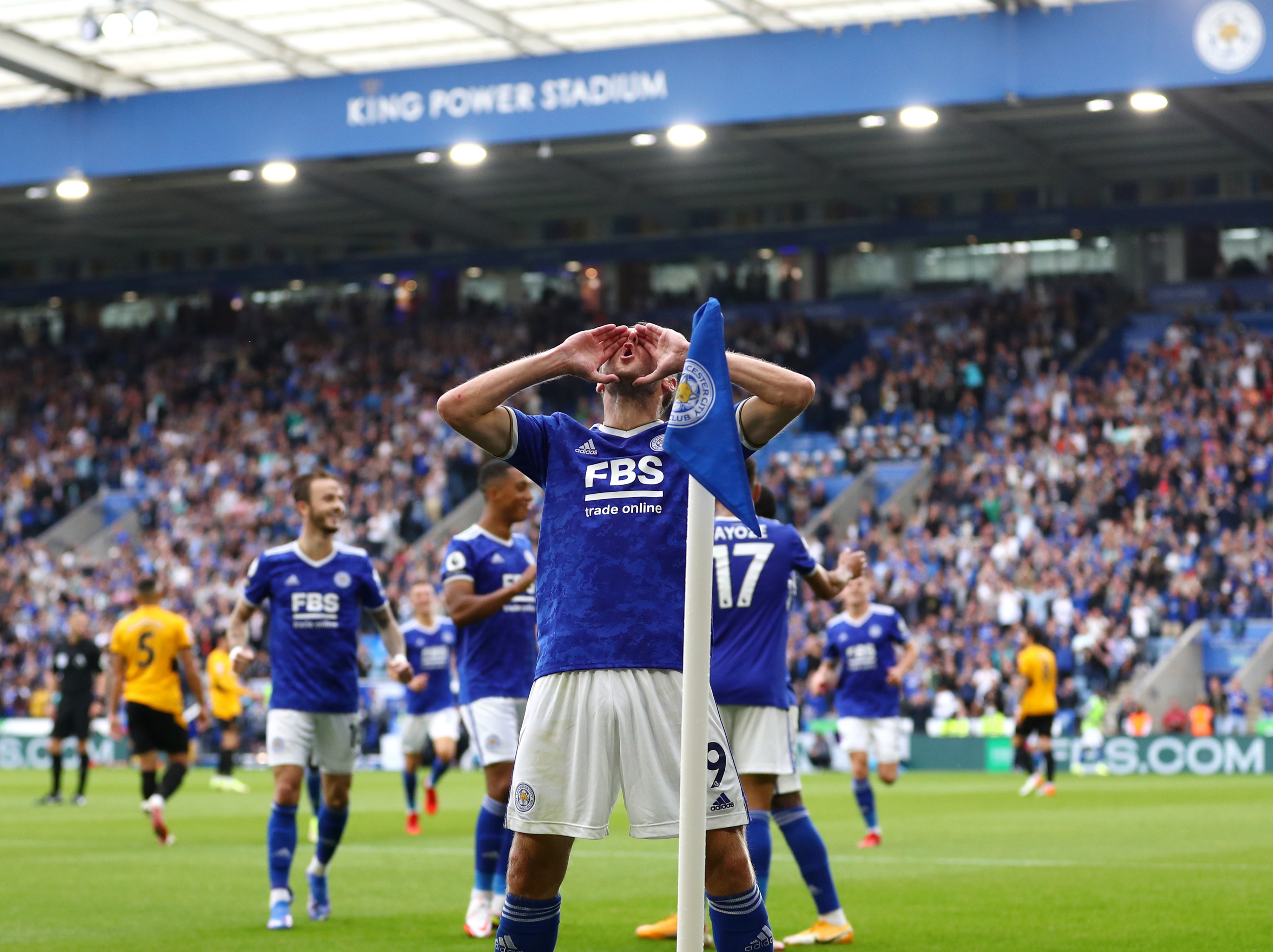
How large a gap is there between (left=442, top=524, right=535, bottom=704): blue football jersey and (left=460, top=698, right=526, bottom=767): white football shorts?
0.15 ft

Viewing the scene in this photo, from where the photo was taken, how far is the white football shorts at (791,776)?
29.9 ft

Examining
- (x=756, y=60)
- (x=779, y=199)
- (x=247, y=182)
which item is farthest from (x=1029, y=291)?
(x=247, y=182)

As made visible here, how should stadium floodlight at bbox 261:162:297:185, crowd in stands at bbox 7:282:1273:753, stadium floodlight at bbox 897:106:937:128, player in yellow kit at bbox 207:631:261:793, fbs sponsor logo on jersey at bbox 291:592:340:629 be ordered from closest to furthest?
fbs sponsor logo on jersey at bbox 291:592:340:629
player in yellow kit at bbox 207:631:261:793
stadium floodlight at bbox 897:106:937:128
crowd in stands at bbox 7:282:1273:753
stadium floodlight at bbox 261:162:297:185

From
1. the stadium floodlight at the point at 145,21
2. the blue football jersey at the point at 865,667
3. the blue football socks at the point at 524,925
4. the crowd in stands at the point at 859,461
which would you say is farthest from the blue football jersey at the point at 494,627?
the stadium floodlight at the point at 145,21

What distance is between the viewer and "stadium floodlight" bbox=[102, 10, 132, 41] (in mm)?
27547

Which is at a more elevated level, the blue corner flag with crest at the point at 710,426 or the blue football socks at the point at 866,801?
the blue corner flag with crest at the point at 710,426

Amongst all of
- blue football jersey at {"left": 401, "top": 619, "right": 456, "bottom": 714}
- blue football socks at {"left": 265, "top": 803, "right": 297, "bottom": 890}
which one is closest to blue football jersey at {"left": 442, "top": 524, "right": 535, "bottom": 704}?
blue football socks at {"left": 265, "top": 803, "right": 297, "bottom": 890}

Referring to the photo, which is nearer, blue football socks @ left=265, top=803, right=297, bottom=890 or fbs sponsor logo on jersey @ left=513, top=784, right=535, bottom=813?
fbs sponsor logo on jersey @ left=513, top=784, right=535, bottom=813

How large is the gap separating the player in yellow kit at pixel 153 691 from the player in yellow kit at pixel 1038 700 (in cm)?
1105

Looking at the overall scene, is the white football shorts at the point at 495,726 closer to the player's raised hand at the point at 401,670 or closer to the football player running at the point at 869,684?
the player's raised hand at the point at 401,670

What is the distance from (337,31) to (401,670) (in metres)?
22.3

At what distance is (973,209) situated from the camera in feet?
137

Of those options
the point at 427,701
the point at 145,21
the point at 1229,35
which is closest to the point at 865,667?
the point at 427,701

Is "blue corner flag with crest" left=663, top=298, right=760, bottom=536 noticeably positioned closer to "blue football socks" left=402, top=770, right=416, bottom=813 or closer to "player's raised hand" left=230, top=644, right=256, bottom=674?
"player's raised hand" left=230, top=644, right=256, bottom=674
